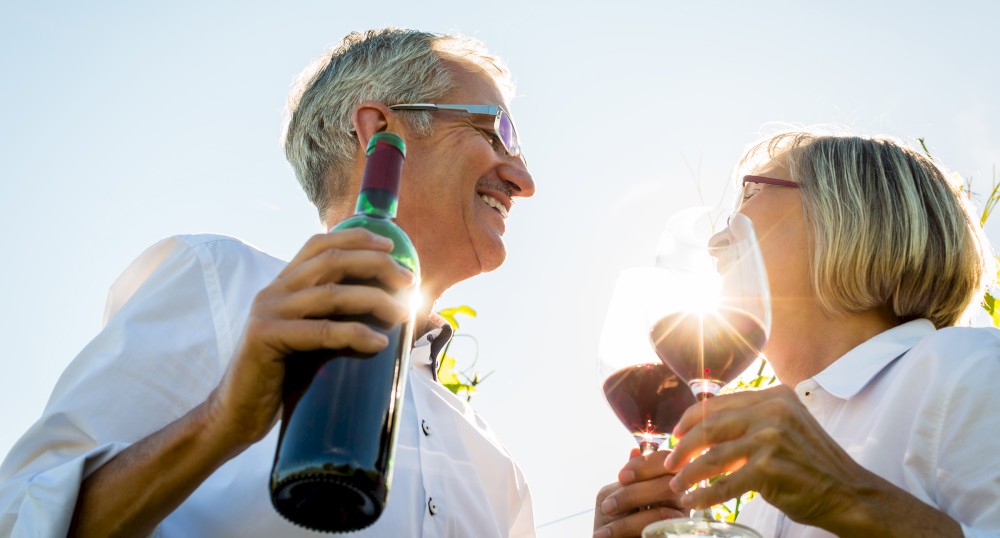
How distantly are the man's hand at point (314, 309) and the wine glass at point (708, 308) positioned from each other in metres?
0.78

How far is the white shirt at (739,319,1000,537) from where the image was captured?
1792mm

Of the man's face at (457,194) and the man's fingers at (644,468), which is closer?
the man's fingers at (644,468)

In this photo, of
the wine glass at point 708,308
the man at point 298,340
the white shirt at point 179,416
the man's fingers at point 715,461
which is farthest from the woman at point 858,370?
the man at point 298,340

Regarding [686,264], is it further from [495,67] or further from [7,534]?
[495,67]

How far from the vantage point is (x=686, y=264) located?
212 centimetres

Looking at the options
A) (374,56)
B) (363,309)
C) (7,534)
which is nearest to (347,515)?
(363,309)

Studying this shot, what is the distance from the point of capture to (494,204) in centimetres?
330

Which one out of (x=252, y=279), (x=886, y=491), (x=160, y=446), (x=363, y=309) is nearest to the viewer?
(x=363, y=309)

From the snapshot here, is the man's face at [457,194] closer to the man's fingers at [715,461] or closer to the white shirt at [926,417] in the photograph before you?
the white shirt at [926,417]

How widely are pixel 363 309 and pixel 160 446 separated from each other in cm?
54

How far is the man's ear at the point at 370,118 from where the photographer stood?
3.31 metres

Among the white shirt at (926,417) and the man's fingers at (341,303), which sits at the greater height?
the man's fingers at (341,303)

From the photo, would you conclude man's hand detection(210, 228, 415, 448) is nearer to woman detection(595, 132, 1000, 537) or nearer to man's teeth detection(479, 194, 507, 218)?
woman detection(595, 132, 1000, 537)

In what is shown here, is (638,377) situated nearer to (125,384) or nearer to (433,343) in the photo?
(433,343)
